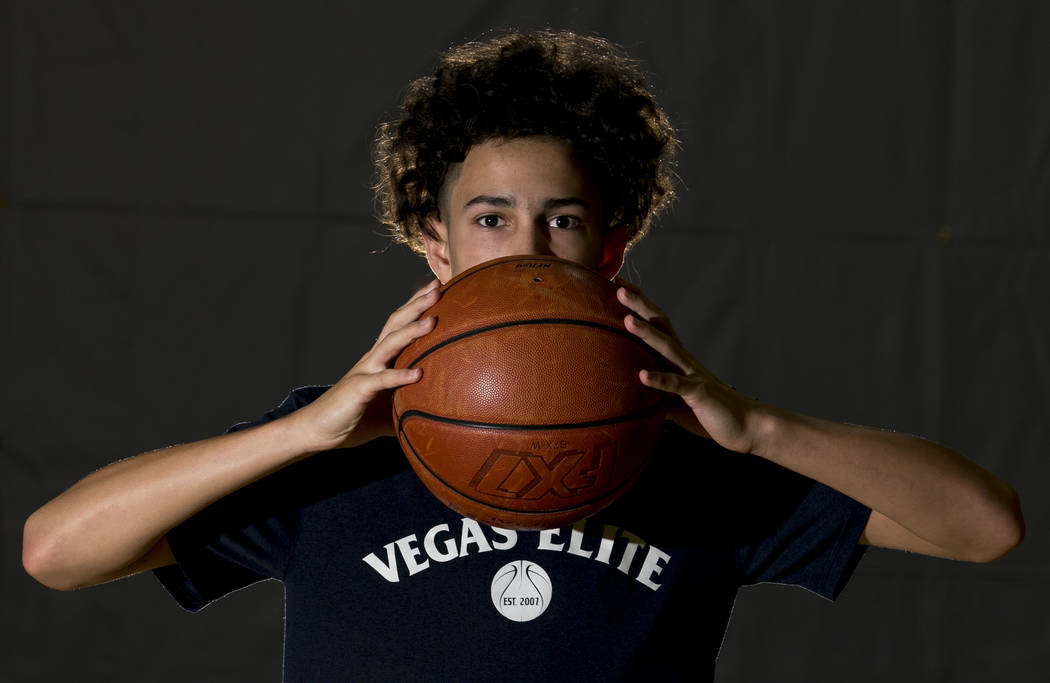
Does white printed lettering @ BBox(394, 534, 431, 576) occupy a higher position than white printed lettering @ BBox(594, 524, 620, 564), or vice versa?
white printed lettering @ BBox(594, 524, 620, 564)

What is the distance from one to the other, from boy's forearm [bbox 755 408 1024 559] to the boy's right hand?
1.23ft

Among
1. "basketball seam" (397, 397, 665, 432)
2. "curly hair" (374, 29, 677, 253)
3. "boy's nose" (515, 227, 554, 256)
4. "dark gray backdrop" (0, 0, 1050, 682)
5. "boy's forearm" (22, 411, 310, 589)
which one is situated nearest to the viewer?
"basketball seam" (397, 397, 665, 432)

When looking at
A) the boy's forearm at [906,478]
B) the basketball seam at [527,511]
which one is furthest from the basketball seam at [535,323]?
the boy's forearm at [906,478]

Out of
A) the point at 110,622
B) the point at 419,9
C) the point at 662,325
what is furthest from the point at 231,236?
the point at 662,325

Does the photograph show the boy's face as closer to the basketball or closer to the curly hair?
the curly hair

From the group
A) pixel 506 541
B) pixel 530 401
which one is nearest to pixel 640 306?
pixel 530 401

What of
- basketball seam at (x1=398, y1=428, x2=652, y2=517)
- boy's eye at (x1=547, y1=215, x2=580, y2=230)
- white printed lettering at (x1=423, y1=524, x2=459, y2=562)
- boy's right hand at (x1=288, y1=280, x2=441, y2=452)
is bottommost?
white printed lettering at (x1=423, y1=524, x2=459, y2=562)

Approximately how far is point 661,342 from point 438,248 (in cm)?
56

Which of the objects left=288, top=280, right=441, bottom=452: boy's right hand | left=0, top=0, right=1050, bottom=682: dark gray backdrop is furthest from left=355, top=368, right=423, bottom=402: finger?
left=0, top=0, right=1050, bottom=682: dark gray backdrop

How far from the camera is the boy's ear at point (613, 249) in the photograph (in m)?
1.39

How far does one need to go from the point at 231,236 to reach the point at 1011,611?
190 centimetres

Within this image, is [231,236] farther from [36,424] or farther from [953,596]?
[953,596]

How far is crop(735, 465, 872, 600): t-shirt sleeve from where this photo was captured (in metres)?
1.18

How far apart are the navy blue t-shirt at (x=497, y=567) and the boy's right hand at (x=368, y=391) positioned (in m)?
0.19
